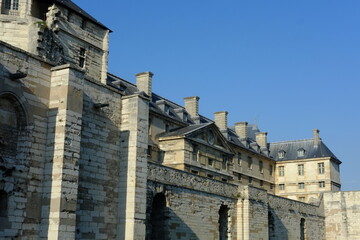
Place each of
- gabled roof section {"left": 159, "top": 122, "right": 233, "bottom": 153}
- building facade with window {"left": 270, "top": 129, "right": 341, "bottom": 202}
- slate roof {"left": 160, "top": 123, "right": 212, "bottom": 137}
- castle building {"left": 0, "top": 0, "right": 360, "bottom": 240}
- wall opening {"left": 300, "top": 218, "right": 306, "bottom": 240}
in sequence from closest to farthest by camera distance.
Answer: castle building {"left": 0, "top": 0, "right": 360, "bottom": 240}, slate roof {"left": 160, "top": 123, "right": 212, "bottom": 137}, gabled roof section {"left": 159, "top": 122, "right": 233, "bottom": 153}, wall opening {"left": 300, "top": 218, "right": 306, "bottom": 240}, building facade with window {"left": 270, "top": 129, "right": 341, "bottom": 202}

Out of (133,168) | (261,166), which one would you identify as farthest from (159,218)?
(261,166)

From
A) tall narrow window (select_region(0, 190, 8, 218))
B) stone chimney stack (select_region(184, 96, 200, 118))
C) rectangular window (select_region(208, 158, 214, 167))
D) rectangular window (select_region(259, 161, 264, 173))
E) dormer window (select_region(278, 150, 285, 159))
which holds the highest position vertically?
stone chimney stack (select_region(184, 96, 200, 118))

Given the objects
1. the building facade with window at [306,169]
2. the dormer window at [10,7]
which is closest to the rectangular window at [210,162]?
the dormer window at [10,7]

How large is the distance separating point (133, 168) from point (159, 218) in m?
7.10

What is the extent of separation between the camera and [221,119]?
50250mm

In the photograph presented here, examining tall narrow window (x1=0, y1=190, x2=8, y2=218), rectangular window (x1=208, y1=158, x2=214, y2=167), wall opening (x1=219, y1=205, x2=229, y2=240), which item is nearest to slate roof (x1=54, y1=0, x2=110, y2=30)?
rectangular window (x1=208, y1=158, x2=214, y2=167)

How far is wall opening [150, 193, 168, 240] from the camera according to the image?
23.9 m

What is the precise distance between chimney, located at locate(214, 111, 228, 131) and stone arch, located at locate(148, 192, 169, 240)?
2605 cm

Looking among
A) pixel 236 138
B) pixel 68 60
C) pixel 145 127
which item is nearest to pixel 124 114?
pixel 145 127

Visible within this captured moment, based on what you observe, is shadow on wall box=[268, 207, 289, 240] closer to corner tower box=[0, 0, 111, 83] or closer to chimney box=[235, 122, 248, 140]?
corner tower box=[0, 0, 111, 83]

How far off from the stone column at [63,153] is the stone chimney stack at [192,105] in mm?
31058

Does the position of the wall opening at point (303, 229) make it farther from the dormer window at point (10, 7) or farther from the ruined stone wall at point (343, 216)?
the dormer window at point (10, 7)

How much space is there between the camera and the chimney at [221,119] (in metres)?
49.8

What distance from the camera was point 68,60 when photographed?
30344mm
